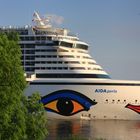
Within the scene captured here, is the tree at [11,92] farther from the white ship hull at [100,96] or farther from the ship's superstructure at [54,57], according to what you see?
the ship's superstructure at [54,57]

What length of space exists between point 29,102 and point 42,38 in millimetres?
46224

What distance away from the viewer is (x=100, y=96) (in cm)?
6512

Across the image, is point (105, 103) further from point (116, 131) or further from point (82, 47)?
point (116, 131)

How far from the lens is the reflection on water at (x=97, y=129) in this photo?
4544 cm

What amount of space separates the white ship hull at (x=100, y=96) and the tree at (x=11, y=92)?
4460cm

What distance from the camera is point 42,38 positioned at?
6762 cm

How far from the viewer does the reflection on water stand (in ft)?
149

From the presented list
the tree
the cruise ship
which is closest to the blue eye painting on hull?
the cruise ship

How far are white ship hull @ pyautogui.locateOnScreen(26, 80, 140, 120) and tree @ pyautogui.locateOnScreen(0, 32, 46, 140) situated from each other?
4460cm

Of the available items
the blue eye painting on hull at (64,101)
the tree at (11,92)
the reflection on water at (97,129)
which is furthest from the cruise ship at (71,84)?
the tree at (11,92)

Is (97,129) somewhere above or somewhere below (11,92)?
below

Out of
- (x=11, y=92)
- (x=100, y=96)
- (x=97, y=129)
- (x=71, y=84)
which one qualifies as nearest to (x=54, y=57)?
(x=71, y=84)

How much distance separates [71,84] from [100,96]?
12.1 ft

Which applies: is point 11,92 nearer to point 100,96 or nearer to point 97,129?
point 97,129
